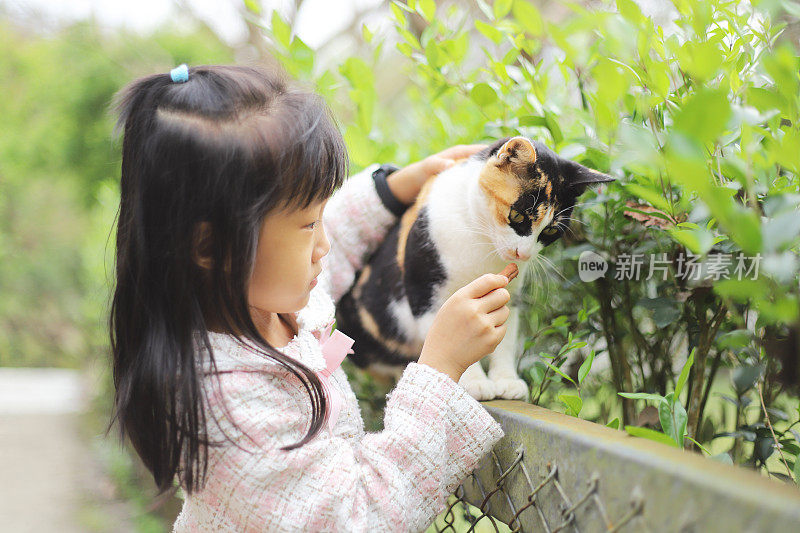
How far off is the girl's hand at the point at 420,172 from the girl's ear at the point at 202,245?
48cm

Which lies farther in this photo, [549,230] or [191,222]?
[549,230]

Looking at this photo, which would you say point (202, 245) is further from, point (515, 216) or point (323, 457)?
point (515, 216)

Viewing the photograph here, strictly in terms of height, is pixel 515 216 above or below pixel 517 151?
below

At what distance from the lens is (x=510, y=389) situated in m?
0.94

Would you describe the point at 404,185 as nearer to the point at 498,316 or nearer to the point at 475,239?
the point at 475,239

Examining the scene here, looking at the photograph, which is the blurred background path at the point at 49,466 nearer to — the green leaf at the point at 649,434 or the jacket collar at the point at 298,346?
the jacket collar at the point at 298,346

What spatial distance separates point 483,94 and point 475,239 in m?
0.24

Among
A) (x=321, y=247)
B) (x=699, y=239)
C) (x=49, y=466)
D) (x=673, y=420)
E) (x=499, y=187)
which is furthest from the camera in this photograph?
(x=49, y=466)

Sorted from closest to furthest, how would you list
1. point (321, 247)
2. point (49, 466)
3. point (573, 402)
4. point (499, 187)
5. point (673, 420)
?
1. point (673, 420)
2. point (573, 402)
3. point (321, 247)
4. point (499, 187)
5. point (49, 466)

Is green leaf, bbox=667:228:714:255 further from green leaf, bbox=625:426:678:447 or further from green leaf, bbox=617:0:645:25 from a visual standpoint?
green leaf, bbox=617:0:645:25

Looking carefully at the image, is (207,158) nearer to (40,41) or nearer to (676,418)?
(676,418)

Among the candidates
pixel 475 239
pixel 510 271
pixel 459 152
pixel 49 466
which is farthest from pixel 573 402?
pixel 49 466

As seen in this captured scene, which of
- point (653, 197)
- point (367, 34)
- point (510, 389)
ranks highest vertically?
point (367, 34)

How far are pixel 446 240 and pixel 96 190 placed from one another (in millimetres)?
5000
